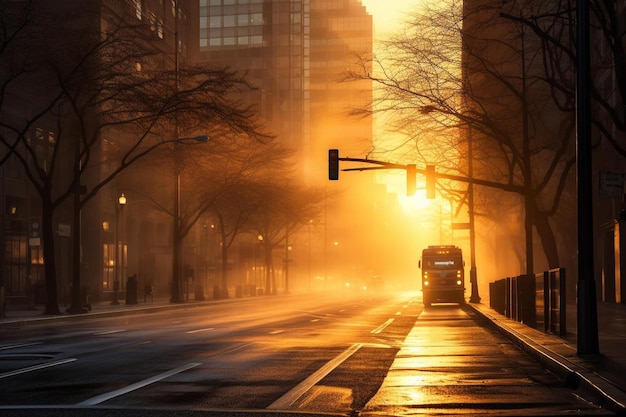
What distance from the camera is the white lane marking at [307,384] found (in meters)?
11.5

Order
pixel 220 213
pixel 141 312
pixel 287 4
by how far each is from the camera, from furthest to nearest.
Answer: pixel 287 4, pixel 220 213, pixel 141 312

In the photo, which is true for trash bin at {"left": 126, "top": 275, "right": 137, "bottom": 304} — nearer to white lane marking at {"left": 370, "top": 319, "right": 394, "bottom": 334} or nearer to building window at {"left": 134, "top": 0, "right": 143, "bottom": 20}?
building window at {"left": 134, "top": 0, "right": 143, "bottom": 20}

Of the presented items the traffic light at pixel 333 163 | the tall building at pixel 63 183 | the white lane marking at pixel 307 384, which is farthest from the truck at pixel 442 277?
the white lane marking at pixel 307 384

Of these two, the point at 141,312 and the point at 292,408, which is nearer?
the point at 292,408

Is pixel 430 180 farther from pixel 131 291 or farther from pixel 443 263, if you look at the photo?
pixel 131 291

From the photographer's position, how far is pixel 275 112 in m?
149

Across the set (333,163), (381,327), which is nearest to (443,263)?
(333,163)

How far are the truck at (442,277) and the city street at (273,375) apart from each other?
99.8ft

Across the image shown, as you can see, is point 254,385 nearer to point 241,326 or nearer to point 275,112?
point 241,326

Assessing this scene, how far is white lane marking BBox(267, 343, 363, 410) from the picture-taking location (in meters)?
11.5

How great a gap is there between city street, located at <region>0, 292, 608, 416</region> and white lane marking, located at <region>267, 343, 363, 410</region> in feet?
0.05

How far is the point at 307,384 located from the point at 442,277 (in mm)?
44593

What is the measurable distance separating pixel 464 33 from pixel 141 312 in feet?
72.6

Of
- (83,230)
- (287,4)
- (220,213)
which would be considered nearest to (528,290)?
(83,230)
